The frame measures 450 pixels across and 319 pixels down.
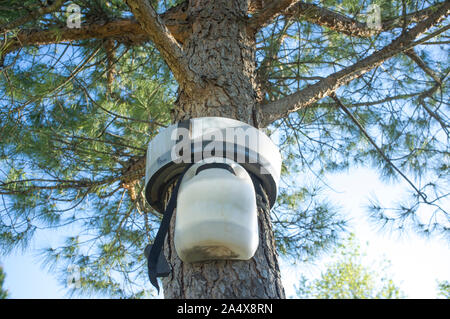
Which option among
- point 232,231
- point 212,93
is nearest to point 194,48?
point 212,93

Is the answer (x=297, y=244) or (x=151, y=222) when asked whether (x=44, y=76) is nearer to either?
(x=151, y=222)

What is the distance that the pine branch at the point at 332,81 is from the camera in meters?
1.69

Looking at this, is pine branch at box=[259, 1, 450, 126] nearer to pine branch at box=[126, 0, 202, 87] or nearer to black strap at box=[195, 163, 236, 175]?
pine branch at box=[126, 0, 202, 87]

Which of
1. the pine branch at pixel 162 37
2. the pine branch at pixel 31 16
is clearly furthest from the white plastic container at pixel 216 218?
the pine branch at pixel 31 16

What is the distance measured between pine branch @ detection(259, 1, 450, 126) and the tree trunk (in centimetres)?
10

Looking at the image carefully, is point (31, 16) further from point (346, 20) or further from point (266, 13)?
point (346, 20)

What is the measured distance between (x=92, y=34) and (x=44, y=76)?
1.36 feet

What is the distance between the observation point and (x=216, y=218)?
0.94m

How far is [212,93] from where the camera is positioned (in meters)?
1.52

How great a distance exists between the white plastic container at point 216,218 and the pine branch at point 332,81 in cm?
65

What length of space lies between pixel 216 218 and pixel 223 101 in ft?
2.05

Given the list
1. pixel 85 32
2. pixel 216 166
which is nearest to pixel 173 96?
pixel 85 32

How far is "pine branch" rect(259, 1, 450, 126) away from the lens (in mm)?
1690

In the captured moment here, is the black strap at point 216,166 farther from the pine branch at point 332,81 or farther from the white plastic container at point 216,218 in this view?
the pine branch at point 332,81
